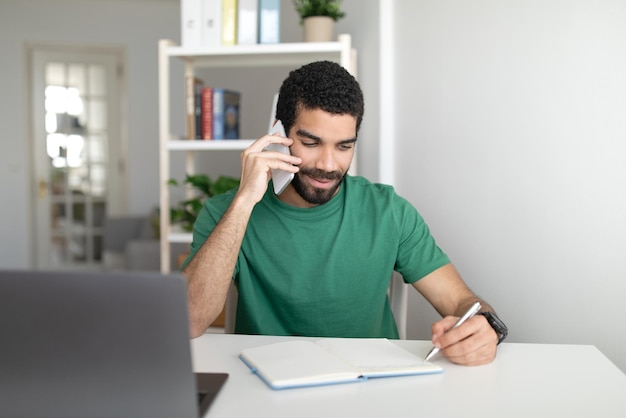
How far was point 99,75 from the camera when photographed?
6.26m

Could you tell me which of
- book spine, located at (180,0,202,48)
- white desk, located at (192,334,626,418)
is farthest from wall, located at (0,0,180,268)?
white desk, located at (192,334,626,418)

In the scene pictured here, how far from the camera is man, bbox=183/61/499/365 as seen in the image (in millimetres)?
1454

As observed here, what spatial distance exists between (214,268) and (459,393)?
2.02 feet

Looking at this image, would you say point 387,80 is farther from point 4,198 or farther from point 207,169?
point 4,198

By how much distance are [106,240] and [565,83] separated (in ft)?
16.5

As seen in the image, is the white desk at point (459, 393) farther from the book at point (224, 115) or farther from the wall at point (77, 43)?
the wall at point (77, 43)

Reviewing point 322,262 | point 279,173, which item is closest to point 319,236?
point 322,262

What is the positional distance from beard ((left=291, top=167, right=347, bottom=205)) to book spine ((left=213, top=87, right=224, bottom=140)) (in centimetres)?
140

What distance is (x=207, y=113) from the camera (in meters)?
2.84

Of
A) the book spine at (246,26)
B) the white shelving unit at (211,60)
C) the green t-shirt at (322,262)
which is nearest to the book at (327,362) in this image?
the green t-shirt at (322,262)

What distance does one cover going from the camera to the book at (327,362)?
95cm

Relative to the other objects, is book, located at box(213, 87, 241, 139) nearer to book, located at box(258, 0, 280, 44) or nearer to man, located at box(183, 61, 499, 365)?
book, located at box(258, 0, 280, 44)

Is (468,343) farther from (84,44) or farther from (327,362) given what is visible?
(84,44)

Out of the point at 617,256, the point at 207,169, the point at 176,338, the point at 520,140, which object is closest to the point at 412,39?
the point at 520,140
